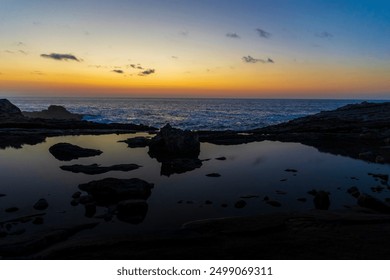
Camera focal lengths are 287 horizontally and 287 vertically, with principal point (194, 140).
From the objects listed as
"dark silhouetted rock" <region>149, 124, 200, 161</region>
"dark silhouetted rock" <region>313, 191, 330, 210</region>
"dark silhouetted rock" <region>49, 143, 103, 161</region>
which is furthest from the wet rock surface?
"dark silhouetted rock" <region>313, 191, 330, 210</region>

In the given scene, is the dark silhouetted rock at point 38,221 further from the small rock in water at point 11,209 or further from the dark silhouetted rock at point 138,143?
the dark silhouetted rock at point 138,143

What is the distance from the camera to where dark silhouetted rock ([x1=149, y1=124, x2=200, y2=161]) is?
32969mm

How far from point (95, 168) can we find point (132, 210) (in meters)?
9.90

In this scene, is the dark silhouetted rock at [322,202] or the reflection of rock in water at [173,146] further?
the reflection of rock in water at [173,146]

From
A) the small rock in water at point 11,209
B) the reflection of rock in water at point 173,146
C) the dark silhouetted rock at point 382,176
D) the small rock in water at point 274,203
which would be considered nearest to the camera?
the small rock in water at point 11,209

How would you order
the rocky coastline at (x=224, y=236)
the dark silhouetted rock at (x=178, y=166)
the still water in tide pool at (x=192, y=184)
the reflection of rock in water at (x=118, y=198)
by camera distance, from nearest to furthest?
the rocky coastline at (x=224, y=236) < the still water in tide pool at (x=192, y=184) < the reflection of rock in water at (x=118, y=198) < the dark silhouetted rock at (x=178, y=166)

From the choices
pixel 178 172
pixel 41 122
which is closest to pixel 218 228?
pixel 178 172

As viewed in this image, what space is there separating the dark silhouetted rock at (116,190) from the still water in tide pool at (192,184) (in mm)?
841

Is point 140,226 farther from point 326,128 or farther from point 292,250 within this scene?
point 326,128

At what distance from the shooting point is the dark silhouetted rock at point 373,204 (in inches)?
590

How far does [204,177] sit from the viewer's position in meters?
22.5

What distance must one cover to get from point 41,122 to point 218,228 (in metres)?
55.0

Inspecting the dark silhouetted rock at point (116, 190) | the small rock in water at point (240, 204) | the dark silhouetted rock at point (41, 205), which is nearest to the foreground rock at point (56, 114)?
the dark silhouetted rock at point (116, 190)

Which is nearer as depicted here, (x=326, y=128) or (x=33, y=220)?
(x=33, y=220)
